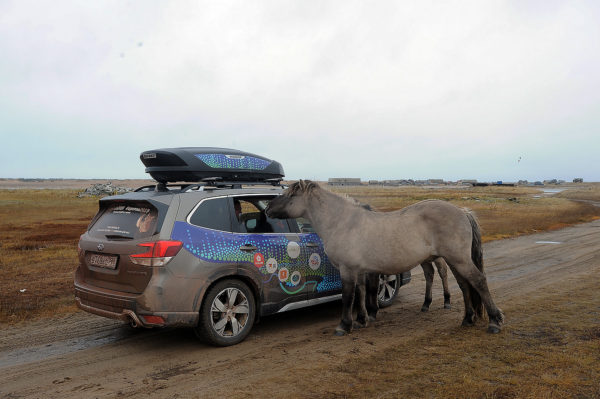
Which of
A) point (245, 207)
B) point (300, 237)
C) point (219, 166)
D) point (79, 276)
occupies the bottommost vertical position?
point (79, 276)

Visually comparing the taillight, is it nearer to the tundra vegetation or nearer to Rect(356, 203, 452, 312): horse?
the tundra vegetation

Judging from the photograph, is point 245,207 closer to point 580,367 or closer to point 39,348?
A: point 39,348

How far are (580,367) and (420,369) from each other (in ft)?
5.53

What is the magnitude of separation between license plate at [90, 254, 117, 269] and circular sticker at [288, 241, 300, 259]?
2.32 m

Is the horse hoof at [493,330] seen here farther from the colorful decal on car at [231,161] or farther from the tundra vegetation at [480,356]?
the colorful decal on car at [231,161]

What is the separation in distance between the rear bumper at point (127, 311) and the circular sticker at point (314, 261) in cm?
194

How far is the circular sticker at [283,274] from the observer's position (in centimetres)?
591

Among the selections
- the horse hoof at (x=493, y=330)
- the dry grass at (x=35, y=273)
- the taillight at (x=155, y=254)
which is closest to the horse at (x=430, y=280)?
the horse hoof at (x=493, y=330)

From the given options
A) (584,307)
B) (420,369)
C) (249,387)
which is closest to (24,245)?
(249,387)

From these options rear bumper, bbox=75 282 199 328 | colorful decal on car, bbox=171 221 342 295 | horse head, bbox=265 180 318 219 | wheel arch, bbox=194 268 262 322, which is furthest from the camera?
horse head, bbox=265 180 318 219

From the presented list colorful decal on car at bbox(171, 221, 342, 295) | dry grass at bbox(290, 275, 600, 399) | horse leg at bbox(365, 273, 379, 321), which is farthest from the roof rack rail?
dry grass at bbox(290, 275, 600, 399)

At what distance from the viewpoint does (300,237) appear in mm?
6375

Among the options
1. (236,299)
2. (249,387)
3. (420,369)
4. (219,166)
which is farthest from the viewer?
(219,166)

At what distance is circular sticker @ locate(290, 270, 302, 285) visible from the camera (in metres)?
6.05
